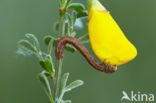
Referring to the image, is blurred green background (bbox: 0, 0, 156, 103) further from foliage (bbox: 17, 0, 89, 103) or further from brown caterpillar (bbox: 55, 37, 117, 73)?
brown caterpillar (bbox: 55, 37, 117, 73)

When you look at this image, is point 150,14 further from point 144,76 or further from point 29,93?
point 29,93

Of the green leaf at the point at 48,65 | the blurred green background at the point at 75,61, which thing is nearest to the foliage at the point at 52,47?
the green leaf at the point at 48,65

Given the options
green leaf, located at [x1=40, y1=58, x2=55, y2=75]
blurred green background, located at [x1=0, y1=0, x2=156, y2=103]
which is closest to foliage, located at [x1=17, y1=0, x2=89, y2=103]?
green leaf, located at [x1=40, y1=58, x2=55, y2=75]

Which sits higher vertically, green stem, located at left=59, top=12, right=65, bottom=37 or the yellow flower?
green stem, located at left=59, top=12, right=65, bottom=37

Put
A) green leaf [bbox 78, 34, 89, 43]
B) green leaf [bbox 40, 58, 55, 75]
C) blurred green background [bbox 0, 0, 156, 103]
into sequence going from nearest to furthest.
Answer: green leaf [bbox 40, 58, 55, 75] → green leaf [bbox 78, 34, 89, 43] → blurred green background [bbox 0, 0, 156, 103]

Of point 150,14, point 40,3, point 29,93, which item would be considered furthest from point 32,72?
point 150,14

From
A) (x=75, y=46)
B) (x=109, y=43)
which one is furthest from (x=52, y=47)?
(x=109, y=43)
